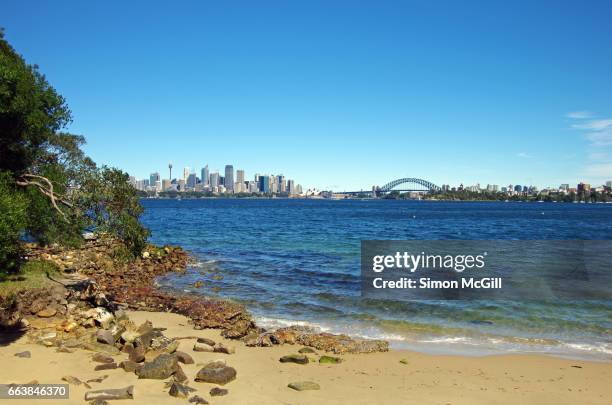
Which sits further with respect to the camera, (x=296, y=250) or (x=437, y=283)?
(x=296, y=250)

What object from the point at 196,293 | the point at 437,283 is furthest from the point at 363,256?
the point at 196,293

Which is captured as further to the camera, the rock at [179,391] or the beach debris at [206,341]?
the beach debris at [206,341]

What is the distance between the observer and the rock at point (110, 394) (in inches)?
384

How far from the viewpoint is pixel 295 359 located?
13.3 metres

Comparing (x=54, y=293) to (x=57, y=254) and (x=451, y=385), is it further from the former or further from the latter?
(x=57, y=254)

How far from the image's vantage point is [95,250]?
33562mm

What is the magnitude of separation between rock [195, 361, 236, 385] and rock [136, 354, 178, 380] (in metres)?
0.69

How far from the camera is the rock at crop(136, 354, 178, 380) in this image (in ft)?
36.4

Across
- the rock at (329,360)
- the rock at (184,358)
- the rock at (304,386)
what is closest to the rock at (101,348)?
the rock at (184,358)

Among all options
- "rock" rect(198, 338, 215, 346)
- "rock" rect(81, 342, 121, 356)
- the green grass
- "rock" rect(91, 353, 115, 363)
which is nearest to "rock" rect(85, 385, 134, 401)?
"rock" rect(91, 353, 115, 363)

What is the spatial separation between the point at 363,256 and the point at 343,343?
2455 centimetres

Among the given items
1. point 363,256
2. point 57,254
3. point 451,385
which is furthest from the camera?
point 363,256

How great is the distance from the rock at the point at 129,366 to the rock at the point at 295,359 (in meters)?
3.97

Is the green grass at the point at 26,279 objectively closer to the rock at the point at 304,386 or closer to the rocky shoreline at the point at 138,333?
the rocky shoreline at the point at 138,333
